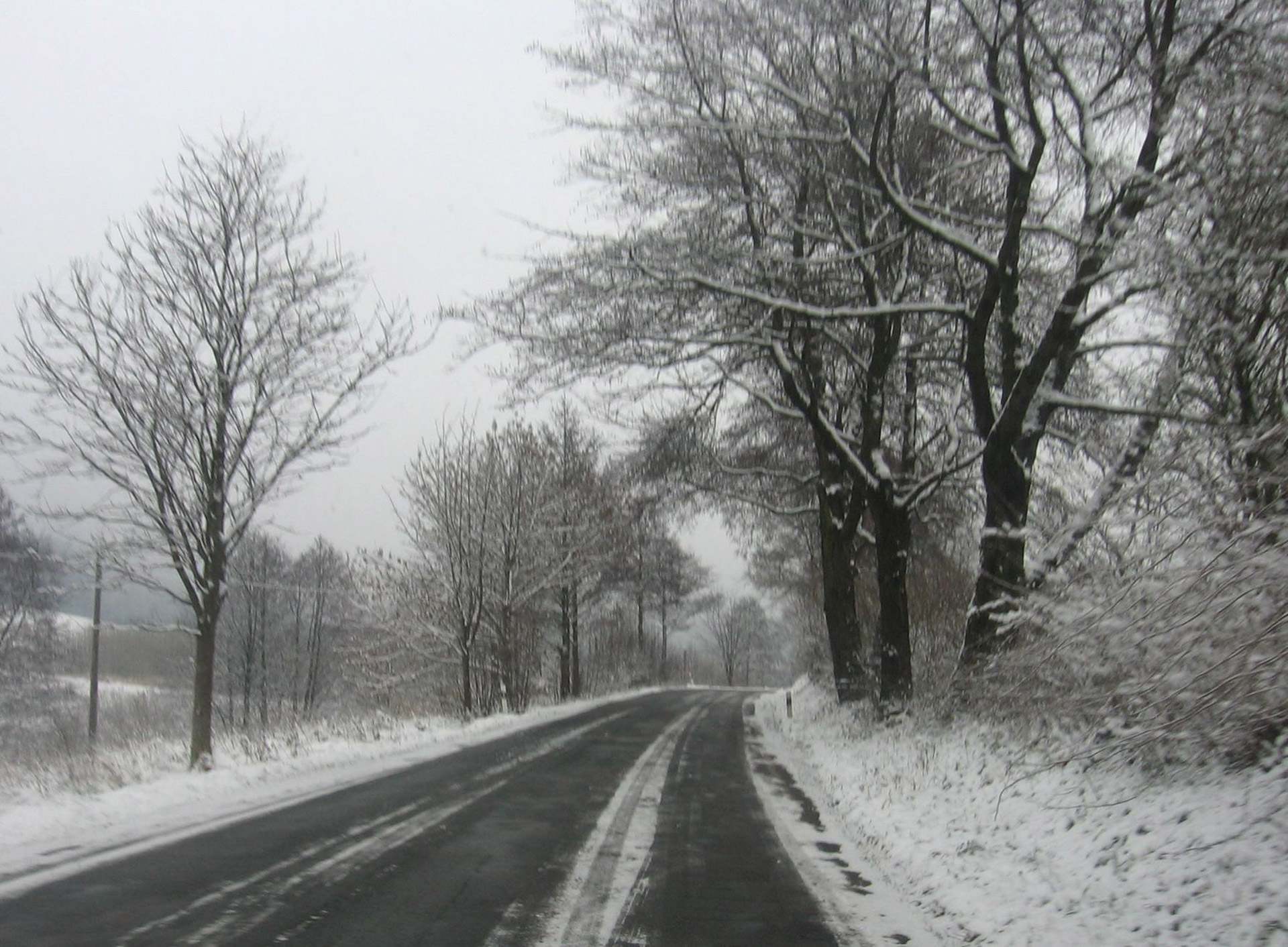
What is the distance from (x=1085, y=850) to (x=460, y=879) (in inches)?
158

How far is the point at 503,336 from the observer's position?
13.3 meters

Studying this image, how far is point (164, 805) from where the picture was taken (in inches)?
374

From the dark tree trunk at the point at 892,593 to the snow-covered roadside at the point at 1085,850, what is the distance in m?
5.45

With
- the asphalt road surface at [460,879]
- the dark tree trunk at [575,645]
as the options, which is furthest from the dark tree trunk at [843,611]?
the dark tree trunk at [575,645]

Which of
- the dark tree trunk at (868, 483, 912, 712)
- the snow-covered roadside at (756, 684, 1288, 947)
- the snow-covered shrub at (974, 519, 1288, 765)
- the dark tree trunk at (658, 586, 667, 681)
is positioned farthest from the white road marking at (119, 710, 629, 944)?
the dark tree trunk at (658, 586, 667, 681)

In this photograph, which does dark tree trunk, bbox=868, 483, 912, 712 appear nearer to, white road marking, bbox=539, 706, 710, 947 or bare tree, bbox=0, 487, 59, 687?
white road marking, bbox=539, 706, 710, 947

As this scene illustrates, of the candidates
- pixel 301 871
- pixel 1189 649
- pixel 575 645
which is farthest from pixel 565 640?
pixel 1189 649

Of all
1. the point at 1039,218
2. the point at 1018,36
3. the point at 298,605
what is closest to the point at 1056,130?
the point at 1039,218

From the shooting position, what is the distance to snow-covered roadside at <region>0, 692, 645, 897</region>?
7129mm

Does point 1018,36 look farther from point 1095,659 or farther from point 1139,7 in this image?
point 1095,659

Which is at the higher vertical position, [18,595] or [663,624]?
[18,595]

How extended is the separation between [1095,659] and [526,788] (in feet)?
21.1

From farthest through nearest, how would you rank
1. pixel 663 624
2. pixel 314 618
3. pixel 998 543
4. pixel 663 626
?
pixel 663 626 < pixel 663 624 < pixel 314 618 < pixel 998 543

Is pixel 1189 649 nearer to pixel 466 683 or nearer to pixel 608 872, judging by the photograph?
pixel 608 872
